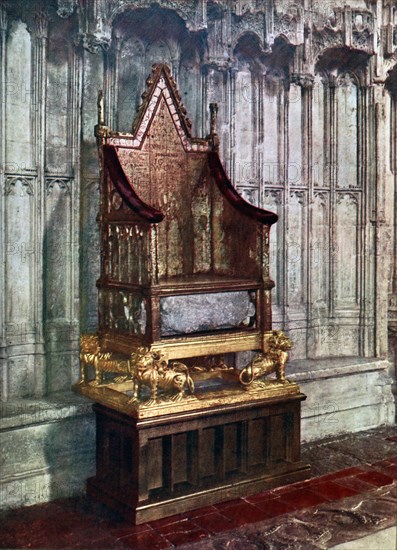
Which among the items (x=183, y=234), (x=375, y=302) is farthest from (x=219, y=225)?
(x=375, y=302)

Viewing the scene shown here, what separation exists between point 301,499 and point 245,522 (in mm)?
518

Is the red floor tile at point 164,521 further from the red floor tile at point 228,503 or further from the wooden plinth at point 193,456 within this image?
the red floor tile at point 228,503

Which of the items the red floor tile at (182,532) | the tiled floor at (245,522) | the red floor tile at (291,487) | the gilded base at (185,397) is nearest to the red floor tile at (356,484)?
the tiled floor at (245,522)

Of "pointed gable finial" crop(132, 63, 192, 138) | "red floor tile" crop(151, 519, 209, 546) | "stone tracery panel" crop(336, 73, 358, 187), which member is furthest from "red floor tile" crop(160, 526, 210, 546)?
"stone tracery panel" crop(336, 73, 358, 187)

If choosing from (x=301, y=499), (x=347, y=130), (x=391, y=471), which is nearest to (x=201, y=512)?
(x=301, y=499)

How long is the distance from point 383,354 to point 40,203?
Answer: 3.27m

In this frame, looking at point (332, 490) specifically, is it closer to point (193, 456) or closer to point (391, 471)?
point (391, 471)

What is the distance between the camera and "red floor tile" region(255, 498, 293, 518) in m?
4.19

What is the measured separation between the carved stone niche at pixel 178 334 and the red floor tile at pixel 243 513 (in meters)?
0.12

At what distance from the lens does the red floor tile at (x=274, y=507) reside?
419 centimetres

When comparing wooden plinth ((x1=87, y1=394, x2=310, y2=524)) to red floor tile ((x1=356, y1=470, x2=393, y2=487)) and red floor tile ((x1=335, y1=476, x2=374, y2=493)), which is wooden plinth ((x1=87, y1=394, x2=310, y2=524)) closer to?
red floor tile ((x1=335, y1=476, x2=374, y2=493))

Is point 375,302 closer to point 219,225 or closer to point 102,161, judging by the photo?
point 219,225

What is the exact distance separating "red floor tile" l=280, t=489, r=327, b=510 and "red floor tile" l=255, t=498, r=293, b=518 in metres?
0.03

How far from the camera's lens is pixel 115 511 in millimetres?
4188
